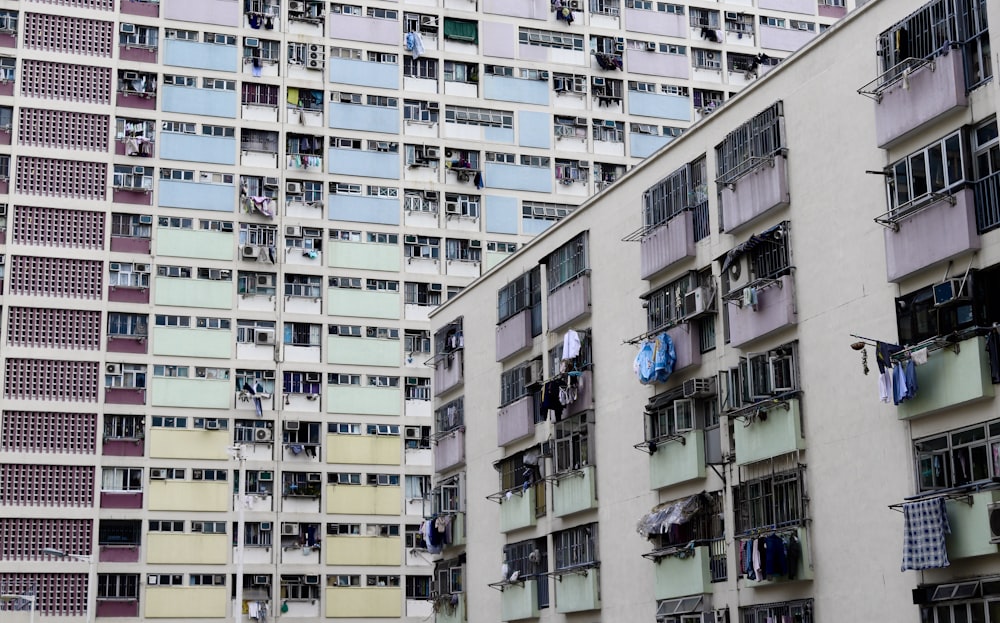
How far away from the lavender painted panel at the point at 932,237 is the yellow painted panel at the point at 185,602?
1521 inches

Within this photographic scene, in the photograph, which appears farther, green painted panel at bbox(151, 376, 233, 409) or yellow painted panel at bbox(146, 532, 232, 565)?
green painted panel at bbox(151, 376, 233, 409)

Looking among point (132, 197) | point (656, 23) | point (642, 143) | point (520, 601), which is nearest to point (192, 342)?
point (132, 197)

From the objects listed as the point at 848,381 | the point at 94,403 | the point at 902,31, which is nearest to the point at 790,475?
the point at 848,381

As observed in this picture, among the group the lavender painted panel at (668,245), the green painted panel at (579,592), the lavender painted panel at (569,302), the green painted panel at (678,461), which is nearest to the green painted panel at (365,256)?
the lavender painted panel at (569,302)

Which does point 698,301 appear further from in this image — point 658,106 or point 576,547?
point 658,106

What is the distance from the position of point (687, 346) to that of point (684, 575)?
17.5 ft

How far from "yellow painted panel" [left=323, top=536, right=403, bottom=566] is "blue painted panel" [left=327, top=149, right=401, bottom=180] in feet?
51.5

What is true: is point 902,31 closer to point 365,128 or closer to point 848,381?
point 848,381

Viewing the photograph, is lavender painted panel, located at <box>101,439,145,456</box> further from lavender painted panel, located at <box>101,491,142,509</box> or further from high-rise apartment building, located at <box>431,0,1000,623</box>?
high-rise apartment building, located at <box>431,0,1000,623</box>

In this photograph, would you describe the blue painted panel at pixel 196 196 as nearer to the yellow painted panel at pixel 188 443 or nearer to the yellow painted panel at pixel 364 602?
the yellow painted panel at pixel 188 443

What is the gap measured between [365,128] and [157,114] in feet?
29.3

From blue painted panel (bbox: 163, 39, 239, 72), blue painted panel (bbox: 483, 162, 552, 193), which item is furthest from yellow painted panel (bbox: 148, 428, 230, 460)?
blue painted panel (bbox: 483, 162, 552, 193)

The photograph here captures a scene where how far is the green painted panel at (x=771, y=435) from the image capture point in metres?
31.1

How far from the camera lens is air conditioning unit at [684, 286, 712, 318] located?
3491 cm
